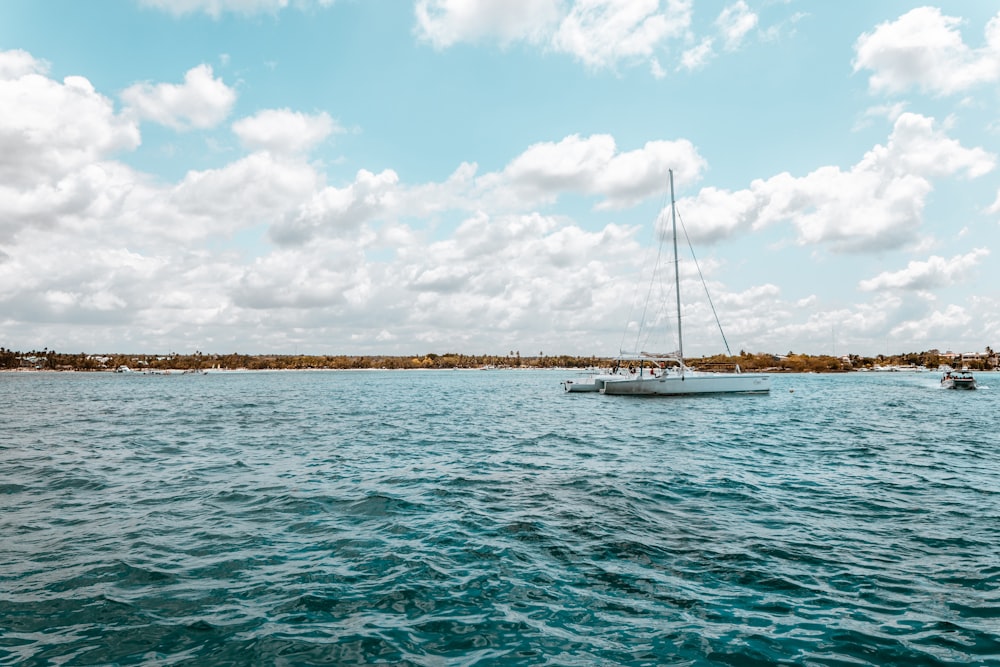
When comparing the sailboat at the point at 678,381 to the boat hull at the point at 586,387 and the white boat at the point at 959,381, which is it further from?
the white boat at the point at 959,381

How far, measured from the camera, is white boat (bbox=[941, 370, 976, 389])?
87.1 meters

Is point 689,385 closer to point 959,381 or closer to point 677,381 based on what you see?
point 677,381

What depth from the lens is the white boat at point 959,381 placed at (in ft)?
286

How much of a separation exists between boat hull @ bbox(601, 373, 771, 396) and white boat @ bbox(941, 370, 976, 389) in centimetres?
4569

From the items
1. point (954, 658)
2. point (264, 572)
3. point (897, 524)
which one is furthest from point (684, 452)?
point (264, 572)

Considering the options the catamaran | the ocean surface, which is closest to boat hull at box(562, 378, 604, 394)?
the catamaran

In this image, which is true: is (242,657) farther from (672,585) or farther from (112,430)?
(112,430)

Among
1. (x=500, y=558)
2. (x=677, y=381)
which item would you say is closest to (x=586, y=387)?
(x=677, y=381)

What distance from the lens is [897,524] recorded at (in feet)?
43.0

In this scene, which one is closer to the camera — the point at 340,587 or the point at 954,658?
the point at 954,658

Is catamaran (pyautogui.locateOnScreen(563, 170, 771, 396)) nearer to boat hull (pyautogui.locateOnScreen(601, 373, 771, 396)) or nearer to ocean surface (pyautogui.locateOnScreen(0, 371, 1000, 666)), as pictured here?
boat hull (pyautogui.locateOnScreen(601, 373, 771, 396))

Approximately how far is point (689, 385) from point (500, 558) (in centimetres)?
5646

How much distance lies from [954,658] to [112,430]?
4223cm

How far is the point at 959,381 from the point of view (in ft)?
289
